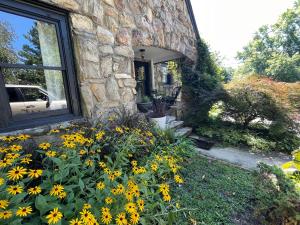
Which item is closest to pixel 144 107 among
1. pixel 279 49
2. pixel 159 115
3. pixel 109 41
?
pixel 159 115

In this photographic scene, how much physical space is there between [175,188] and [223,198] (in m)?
0.55

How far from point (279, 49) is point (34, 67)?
23.6 m

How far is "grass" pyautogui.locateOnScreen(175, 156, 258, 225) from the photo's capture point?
1587 mm

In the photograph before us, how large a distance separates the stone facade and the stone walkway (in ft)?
6.33

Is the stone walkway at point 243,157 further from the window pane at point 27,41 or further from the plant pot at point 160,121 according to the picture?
the window pane at point 27,41

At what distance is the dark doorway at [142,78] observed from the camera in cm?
540

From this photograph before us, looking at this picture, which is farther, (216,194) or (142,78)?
(142,78)

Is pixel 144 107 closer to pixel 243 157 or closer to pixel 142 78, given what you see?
pixel 142 78

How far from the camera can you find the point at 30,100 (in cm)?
184

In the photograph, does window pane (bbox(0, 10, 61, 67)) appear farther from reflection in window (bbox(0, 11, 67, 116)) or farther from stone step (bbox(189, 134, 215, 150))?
stone step (bbox(189, 134, 215, 150))

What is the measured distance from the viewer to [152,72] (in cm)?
571

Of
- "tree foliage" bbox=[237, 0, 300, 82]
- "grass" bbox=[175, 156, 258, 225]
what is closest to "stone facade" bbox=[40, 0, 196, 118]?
"grass" bbox=[175, 156, 258, 225]

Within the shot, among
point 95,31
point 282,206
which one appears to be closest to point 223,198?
point 282,206

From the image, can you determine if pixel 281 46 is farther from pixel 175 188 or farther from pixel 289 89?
pixel 175 188
